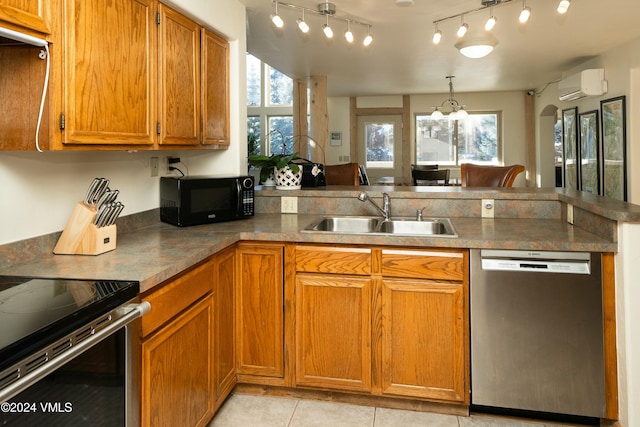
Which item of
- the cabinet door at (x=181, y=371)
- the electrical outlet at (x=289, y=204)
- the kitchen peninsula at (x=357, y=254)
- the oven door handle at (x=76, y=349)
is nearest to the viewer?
the oven door handle at (x=76, y=349)

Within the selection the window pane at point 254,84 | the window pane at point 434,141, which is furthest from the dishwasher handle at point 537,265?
the window pane at point 254,84

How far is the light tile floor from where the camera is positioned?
216 centimetres

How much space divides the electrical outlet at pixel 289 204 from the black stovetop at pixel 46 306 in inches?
63.7

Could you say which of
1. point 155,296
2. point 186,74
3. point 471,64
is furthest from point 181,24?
point 471,64

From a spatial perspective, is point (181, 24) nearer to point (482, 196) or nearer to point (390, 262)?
point (390, 262)

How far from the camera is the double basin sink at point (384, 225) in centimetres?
262

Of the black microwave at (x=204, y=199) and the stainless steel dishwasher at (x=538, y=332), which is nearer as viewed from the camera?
the stainless steel dishwasher at (x=538, y=332)

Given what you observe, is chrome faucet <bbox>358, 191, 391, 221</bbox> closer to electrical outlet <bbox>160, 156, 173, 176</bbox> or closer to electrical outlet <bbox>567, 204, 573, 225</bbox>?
electrical outlet <bbox>567, 204, 573, 225</bbox>

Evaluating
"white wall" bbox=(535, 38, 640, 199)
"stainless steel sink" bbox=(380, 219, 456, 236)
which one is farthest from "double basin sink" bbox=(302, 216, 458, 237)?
"white wall" bbox=(535, 38, 640, 199)

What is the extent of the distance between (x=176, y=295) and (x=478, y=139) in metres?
8.45

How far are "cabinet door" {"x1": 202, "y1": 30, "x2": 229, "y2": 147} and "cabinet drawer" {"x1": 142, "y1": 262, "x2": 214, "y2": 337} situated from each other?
3.05 feet

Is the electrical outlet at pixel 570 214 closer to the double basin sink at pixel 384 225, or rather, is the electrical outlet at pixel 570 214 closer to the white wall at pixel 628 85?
the double basin sink at pixel 384 225

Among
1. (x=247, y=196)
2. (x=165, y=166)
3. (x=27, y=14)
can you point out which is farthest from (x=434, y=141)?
(x=27, y=14)

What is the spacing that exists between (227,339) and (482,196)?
63.8 inches
